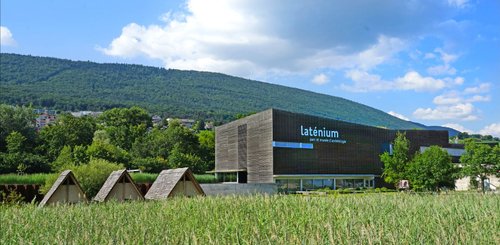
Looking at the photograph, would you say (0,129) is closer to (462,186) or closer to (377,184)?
(377,184)

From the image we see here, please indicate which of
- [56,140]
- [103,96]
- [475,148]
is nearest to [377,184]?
[475,148]

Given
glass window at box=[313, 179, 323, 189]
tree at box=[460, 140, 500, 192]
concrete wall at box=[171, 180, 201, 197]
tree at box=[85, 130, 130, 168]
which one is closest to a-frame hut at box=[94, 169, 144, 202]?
concrete wall at box=[171, 180, 201, 197]

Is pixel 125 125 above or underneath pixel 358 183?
above

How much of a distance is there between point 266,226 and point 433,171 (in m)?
32.8

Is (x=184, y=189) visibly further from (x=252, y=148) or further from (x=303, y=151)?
(x=252, y=148)

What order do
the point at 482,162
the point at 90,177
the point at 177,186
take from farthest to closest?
the point at 482,162 → the point at 90,177 → the point at 177,186

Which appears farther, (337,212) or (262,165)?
(262,165)

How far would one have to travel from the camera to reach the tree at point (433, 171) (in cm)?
3809

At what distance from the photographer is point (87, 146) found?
65.9m

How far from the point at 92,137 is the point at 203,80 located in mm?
106532

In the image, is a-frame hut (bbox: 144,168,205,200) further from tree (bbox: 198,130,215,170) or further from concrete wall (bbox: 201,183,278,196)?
tree (bbox: 198,130,215,170)

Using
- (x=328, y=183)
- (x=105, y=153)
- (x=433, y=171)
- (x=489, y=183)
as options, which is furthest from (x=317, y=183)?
(x=105, y=153)

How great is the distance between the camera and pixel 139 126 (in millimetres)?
81125

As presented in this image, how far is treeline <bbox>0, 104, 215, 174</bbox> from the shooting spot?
57.2m
